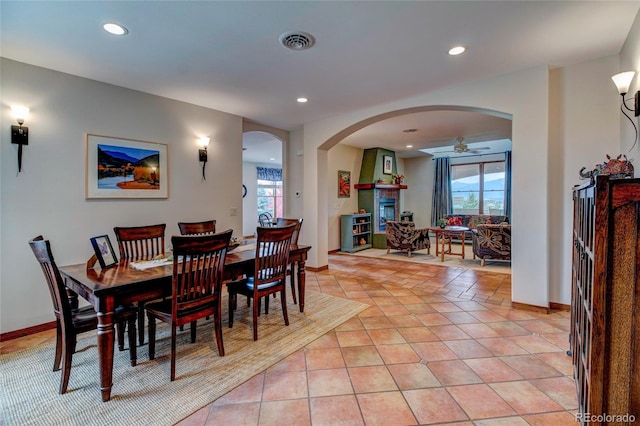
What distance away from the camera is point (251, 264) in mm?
2740

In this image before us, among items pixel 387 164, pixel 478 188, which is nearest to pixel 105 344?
pixel 387 164

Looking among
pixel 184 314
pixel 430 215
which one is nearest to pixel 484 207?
pixel 430 215

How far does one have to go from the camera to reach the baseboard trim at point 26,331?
279 centimetres

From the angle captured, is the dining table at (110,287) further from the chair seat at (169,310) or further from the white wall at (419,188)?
the white wall at (419,188)

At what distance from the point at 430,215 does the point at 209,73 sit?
846cm

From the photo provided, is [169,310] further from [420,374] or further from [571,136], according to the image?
[571,136]

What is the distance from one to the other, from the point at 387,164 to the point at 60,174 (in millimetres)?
7156

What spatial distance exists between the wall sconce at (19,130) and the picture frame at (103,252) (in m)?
1.35

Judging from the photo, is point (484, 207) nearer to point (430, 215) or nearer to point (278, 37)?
point (430, 215)

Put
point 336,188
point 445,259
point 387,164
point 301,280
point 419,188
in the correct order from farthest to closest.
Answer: point 419,188
point 387,164
point 336,188
point 445,259
point 301,280

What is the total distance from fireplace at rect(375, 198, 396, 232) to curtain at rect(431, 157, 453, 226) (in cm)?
192

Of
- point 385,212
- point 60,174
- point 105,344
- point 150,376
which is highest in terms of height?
point 60,174

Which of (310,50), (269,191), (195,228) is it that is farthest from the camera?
(269,191)

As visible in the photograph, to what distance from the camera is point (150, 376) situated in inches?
84.4
